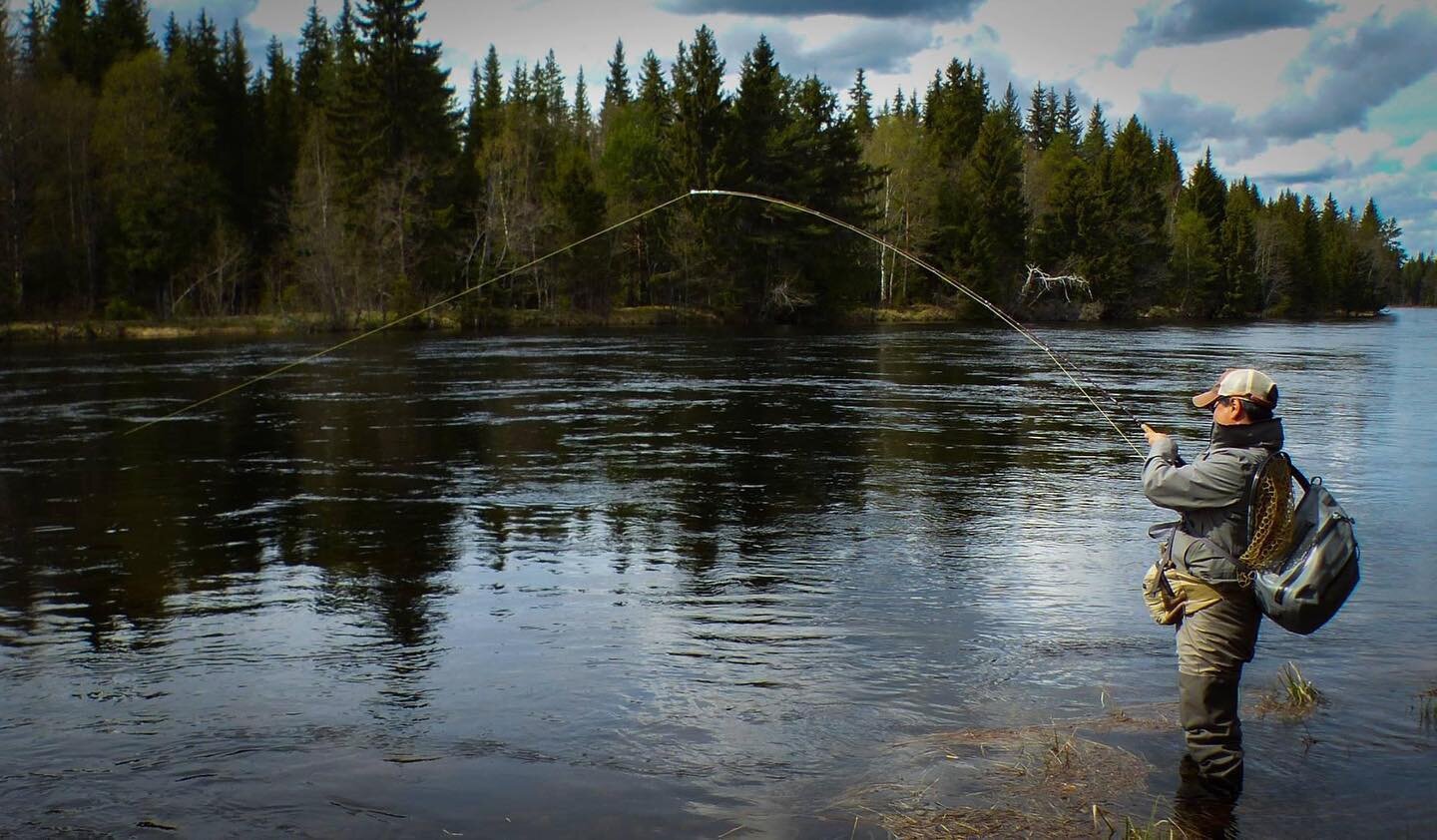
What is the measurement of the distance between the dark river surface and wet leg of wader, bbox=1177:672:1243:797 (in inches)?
6.4

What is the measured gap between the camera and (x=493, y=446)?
60.2 ft

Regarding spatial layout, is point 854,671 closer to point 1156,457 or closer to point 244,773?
point 1156,457

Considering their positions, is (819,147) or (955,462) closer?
(955,462)

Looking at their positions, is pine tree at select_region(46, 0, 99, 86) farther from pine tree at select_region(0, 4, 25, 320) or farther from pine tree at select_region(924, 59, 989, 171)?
pine tree at select_region(924, 59, 989, 171)

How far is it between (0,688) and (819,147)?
68450mm

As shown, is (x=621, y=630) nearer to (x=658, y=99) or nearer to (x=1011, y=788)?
(x=1011, y=788)

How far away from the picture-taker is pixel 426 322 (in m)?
62.4

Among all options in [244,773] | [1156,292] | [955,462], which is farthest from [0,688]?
[1156,292]

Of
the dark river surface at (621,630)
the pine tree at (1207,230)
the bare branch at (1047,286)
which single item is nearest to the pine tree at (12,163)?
the dark river surface at (621,630)

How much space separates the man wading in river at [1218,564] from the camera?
5.45 m

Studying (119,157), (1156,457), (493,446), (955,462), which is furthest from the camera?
(119,157)

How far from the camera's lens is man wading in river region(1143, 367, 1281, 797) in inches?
215

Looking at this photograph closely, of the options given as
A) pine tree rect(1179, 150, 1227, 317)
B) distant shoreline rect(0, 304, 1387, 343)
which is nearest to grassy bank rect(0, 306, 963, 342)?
distant shoreline rect(0, 304, 1387, 343)

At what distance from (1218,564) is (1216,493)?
0.34 metres
